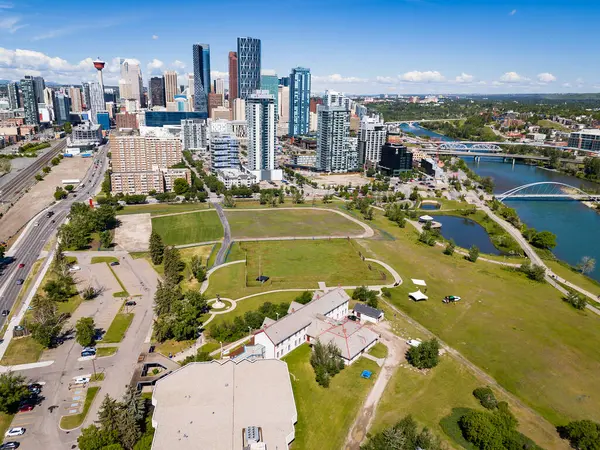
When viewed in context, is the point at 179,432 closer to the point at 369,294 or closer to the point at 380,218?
the point at 369,294

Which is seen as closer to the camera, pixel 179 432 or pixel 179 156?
pixel 179 432

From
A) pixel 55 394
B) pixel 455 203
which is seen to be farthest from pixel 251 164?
pixel 55 394

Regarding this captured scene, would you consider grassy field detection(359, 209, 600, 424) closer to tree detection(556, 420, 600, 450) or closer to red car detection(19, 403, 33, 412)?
tree detection(556, 420, 600, 450)

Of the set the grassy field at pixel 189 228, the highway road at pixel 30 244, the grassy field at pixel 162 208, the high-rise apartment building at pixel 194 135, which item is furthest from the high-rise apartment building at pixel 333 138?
the highway road at pixel 30 244

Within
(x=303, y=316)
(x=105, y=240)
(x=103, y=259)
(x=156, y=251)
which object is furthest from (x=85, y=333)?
(x=105, y=240)

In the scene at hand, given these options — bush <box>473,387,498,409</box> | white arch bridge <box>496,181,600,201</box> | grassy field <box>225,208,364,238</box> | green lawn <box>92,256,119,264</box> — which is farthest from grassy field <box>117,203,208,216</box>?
white arch bridge <box>496,181,600,201</box>

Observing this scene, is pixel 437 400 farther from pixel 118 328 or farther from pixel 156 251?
pixel 156 251
